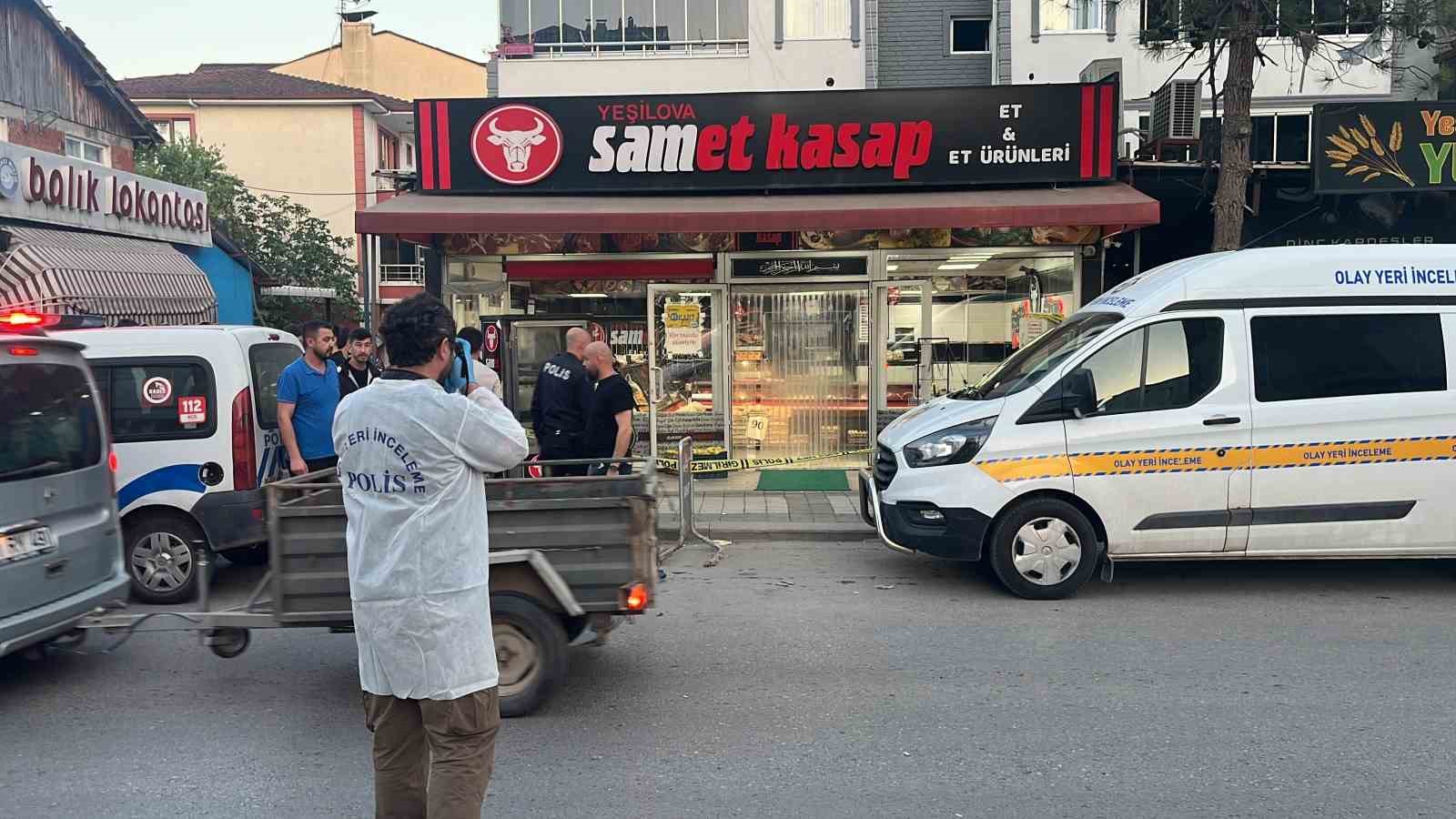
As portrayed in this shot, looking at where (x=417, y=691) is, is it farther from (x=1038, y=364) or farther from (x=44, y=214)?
(x=44, y=214)

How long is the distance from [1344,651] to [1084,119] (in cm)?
741

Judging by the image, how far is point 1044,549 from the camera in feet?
23.0

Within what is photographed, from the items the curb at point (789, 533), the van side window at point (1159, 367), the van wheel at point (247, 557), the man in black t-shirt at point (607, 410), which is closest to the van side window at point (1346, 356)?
the van side window at point (1159, 367)

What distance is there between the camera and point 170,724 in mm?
4984

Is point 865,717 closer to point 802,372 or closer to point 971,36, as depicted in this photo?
point 802,372

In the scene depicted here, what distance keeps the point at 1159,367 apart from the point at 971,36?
12.5 meters

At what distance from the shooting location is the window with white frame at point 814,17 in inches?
661

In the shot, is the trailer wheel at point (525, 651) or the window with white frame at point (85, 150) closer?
the trailer wheel at point (525, 651)

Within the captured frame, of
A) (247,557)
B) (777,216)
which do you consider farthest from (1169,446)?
(247,557)

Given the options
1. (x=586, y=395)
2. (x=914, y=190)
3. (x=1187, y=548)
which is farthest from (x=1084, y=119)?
(x=586, y=395)

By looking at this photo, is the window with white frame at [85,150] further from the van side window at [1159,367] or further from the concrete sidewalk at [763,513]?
the van side window at [1159,367]

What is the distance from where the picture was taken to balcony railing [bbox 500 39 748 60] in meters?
16.6

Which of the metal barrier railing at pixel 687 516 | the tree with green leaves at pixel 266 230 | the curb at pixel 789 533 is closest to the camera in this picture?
the metal barrier railing at pixel 687 516

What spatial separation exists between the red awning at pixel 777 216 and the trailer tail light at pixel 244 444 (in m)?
4.09
